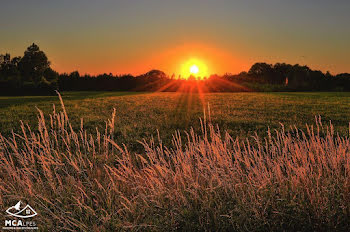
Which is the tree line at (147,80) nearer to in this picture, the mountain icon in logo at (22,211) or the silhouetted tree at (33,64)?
the silhouetted tree at (33,64)

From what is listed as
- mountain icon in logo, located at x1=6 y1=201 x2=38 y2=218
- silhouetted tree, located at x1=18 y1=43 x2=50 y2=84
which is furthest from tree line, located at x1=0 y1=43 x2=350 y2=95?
mountain icon in logo, located at x1=6 y1=201 x2=38 y2=218

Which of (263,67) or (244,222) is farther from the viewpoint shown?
(263,67)

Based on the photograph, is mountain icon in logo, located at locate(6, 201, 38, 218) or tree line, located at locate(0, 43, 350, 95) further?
tree line, located at locate(0, 43, 350, 95)

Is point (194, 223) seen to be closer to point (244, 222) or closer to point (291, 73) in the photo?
point (244, 222)

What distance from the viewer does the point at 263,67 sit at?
50562 millimetres

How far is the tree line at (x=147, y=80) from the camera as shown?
3412 cm

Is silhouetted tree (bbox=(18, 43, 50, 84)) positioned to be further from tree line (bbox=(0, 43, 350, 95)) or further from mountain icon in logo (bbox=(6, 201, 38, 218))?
mountain icon in logo (bbox=(6, 201, 38, 218))

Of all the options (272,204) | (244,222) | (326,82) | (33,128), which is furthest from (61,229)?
(326,82)

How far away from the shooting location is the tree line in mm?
34125

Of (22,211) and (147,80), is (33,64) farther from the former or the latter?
(22,211)

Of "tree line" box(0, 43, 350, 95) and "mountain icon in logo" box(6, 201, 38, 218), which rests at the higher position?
"tree line" box(0, 43, 350, 95)

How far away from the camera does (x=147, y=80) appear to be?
1645 inches

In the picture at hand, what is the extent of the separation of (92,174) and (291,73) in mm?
47439

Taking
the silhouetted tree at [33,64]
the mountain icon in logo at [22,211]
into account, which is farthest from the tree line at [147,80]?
the mountain icon in logo at [22,211]
